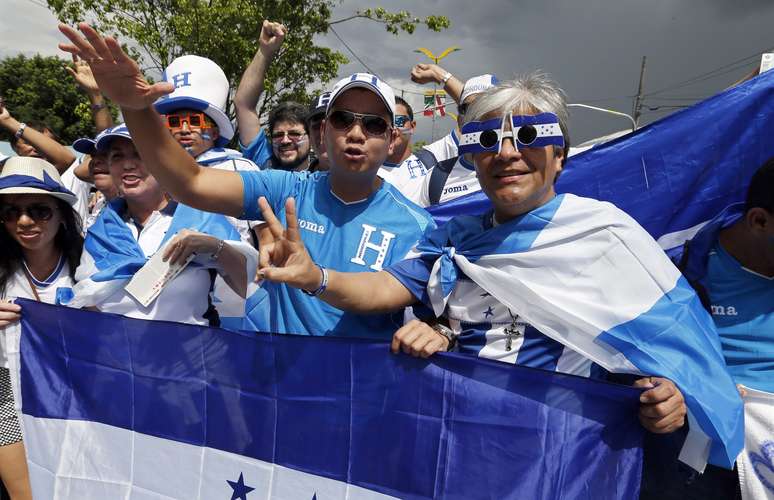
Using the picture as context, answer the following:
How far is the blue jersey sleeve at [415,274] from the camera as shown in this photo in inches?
79.0

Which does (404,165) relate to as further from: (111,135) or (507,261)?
(507,261)

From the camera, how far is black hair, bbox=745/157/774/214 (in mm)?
1894

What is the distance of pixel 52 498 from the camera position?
7.83 ft

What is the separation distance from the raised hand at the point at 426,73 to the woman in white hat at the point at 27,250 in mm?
2991

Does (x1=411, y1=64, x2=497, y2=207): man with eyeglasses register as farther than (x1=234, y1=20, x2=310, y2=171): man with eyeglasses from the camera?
No

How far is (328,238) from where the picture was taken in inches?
85.7

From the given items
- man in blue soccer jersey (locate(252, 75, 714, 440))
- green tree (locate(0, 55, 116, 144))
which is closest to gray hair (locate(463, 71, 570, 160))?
man in blue soccer jersey (locate(252, 75, 714, 440))

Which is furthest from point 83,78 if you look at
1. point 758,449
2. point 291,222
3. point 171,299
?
point 758,449

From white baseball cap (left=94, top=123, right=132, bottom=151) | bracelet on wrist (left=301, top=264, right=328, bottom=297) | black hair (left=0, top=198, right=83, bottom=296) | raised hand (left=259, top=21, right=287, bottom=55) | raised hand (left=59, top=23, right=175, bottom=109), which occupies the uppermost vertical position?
raised hand (left=259, top=21, right=287, bottom=55)

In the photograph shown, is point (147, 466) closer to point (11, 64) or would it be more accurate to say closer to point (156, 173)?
point (156, 173)

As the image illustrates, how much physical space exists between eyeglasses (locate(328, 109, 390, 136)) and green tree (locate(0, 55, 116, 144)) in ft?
111

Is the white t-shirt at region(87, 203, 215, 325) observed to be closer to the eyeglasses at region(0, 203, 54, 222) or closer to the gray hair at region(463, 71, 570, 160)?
the eyeglasses at region(0, 203, 54, 222)

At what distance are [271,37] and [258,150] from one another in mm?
997

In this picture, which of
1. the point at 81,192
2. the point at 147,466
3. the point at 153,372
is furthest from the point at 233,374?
the point at 81,192
